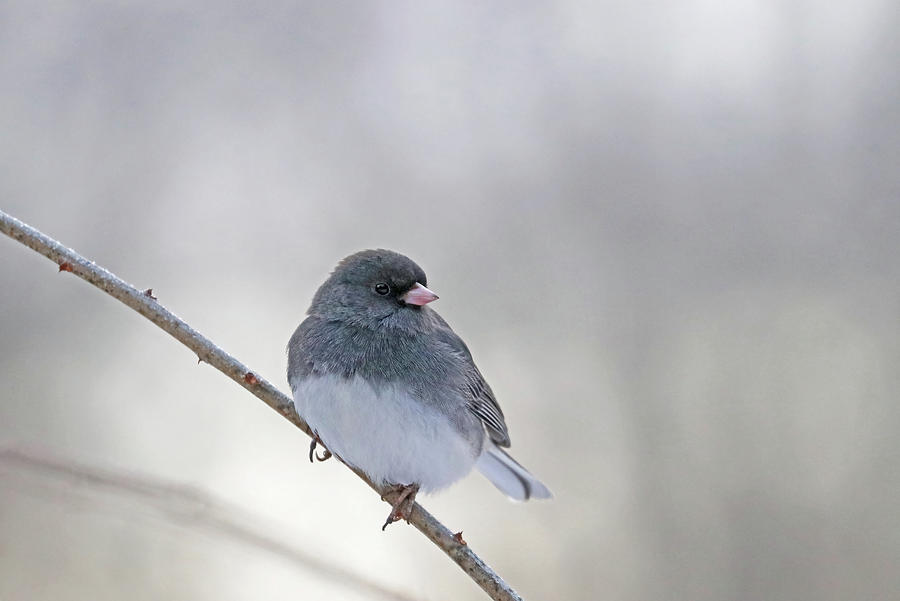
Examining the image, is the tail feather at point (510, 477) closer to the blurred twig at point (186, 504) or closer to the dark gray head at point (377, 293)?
the dark gray head at point (377, 293)

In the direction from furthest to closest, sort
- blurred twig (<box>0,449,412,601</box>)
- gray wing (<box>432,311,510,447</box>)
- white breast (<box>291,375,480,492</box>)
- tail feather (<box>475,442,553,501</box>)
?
tail feather (<box>475,442,553,501</box>) → gray wing (<box>432,311,510,447</box>) → white breast (<box>291,375,480,492</box>) → blurred twig (<box>0,449,412,601</box>)

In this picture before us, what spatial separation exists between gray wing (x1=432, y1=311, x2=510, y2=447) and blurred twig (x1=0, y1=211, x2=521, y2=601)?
0.70 m

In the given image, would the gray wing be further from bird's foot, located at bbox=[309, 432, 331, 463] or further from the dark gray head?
bird's foot, located at bbox=[309, 432, 331, 463]

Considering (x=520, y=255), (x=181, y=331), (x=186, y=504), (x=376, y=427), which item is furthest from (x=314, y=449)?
(x=520, y=255)

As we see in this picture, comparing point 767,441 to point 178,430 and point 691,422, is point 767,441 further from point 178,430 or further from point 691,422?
point 178,430

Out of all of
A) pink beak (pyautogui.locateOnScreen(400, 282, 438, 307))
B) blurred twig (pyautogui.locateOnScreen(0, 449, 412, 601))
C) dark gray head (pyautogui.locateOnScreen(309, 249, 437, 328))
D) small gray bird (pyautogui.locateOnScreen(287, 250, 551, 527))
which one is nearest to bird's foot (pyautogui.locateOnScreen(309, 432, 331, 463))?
small gray bird (pyautogui.locateOnScreen(287, 250, 551, 527))

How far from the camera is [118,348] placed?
4.41 meters

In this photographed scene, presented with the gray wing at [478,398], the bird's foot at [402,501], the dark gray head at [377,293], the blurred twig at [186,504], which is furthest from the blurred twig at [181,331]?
the gray wing at [478,398]

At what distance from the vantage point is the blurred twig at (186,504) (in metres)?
1.26

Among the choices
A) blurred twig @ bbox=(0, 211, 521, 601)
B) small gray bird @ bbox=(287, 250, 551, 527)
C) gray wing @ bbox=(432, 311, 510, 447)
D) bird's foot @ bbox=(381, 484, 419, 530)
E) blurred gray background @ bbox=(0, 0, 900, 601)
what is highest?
blurred gray background @ bbox=(0, 0, 900, 601)

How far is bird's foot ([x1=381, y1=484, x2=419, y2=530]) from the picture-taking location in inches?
93.4

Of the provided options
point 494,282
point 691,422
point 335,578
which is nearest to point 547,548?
point 691,422

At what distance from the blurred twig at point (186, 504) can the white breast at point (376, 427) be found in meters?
1.06

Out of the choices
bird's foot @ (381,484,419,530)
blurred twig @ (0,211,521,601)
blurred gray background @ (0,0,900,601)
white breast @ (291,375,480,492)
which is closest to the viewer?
blurred twig @ (0,211,521,601)
